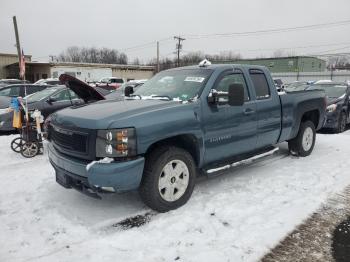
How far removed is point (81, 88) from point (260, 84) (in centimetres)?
312

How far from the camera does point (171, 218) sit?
4.12 meters

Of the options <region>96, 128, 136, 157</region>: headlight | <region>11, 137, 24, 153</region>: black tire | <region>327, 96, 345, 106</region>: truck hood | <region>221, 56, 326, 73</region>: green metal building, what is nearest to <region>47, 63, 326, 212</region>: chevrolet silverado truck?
<region>96, 128, 136, 157</region>: headlight

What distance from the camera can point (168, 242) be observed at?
358cm

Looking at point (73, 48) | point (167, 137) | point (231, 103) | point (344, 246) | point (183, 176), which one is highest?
point (73, 48)

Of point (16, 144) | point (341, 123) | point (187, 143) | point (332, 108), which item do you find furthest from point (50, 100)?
point (341, 123)

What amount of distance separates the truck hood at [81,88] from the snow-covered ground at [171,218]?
1.52m

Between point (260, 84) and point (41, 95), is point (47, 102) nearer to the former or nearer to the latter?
point (41, 95)

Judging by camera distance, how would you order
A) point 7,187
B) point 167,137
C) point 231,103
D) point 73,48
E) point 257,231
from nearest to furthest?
1. point 257,231
2. point 167,137
3. point 231,103
4. point 7,187
5. point 73,48

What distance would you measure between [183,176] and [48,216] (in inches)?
69.1

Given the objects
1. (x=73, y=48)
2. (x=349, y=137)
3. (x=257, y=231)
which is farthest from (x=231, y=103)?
(x=73, y=48)

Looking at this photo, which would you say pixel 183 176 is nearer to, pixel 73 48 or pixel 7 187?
pixel 7 187

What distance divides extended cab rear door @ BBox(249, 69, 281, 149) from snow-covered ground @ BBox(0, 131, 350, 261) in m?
0.64

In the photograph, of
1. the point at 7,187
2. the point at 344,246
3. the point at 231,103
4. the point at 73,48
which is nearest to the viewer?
the point at 344,246

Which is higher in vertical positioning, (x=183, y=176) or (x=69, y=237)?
(x=183, y=176)
